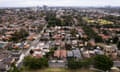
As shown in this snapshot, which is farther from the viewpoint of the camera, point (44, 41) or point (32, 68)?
point (44, 41)

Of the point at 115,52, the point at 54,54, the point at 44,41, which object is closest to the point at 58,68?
the point at 54,54

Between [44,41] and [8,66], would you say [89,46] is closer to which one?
[44,41]

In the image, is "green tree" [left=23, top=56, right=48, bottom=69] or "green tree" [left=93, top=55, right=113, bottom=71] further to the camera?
"green tree" [left=23, top=56, right=48, bottom=69]

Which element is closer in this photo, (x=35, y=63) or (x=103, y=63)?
(x=103, y=63)

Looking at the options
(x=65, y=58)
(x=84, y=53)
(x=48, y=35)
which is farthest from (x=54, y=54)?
(x=48, y=35)

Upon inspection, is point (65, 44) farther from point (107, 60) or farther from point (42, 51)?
point (107, 60)

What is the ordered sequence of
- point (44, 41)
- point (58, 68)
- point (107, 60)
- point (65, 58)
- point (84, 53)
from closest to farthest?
point (107, 60) < point (58, 68) < point (65, 58) < point (84, 53) < point (44, 41)

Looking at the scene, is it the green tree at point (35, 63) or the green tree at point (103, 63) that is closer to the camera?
the green tree at point (103, 63)

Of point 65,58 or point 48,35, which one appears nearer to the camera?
point 65,58

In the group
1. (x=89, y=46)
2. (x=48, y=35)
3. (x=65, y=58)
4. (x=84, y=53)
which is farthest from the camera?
(x=48, y=35)
